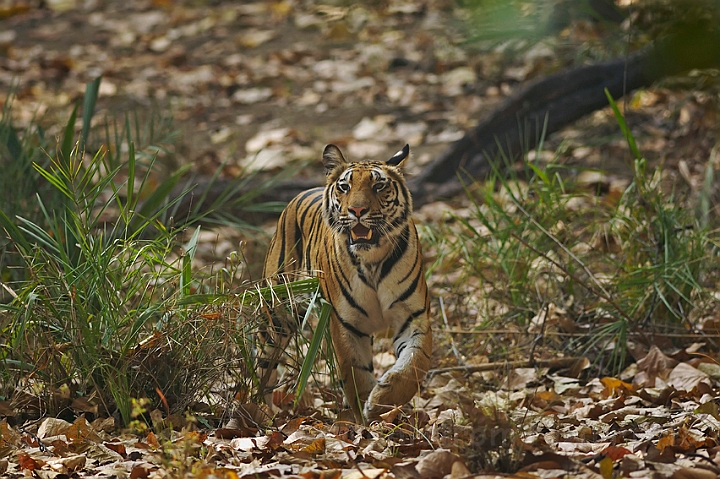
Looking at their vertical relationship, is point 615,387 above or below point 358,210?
below

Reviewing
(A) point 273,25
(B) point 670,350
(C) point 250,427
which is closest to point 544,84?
(B) point 670,350

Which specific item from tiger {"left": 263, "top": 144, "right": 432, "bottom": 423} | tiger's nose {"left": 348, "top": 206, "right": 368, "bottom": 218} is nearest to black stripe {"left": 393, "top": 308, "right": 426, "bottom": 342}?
tiger {"left": 263, "top": 144, "right": 432, "bottom": 423}

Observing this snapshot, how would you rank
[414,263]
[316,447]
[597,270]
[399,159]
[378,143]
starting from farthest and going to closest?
[378,143] → [597,270] → [399,159] → [414,263] → [316,447]

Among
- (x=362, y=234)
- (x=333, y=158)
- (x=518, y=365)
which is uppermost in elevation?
(x=333, y=158)

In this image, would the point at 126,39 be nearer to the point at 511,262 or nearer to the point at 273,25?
the point at 273,25

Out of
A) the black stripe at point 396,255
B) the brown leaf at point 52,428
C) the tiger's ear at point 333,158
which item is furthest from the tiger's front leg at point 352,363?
the brown leaf at point 52,428

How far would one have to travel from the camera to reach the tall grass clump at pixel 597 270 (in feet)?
13.7

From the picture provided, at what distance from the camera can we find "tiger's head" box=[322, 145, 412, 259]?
139 inches

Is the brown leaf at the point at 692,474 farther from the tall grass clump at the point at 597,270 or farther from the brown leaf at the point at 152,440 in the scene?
the tall grass clump at the point at 597,270

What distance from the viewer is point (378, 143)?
25.7ft

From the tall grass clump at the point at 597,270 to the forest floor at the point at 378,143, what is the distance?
0.13 m

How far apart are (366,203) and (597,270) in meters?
1.66

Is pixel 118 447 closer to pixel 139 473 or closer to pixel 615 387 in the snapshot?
pixel 139 473

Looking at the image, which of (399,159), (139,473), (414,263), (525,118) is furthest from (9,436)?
(525,118)
